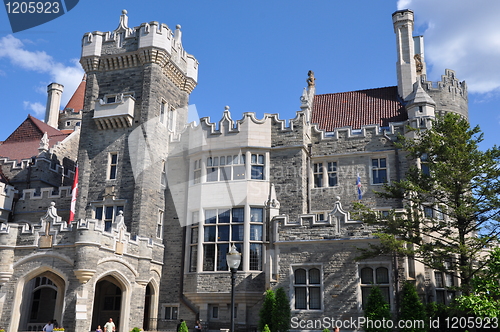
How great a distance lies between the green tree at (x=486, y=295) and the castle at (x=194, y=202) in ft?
8.81

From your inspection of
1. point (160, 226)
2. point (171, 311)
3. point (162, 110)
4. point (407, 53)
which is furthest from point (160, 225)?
point (407, 53)

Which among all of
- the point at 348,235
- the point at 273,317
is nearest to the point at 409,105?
the point at 348,235

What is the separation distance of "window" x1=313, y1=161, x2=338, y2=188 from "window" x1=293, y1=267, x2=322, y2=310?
620 cm

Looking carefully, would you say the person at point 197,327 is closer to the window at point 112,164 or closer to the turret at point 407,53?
the window at point 112,164

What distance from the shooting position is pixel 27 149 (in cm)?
3638

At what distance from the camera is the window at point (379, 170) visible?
25.2 m

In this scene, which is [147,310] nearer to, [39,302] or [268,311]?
[39,302]

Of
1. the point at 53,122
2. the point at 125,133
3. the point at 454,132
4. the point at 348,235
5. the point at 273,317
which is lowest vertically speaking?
the point at 273,317

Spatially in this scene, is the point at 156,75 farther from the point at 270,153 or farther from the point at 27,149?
the point at 27,149

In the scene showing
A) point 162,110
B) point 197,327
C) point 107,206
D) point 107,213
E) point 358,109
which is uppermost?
point 358,109

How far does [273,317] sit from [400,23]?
1971cm

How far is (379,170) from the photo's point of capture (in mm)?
25359

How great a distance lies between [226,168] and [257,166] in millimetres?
1592

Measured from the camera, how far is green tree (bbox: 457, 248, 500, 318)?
1620 centimetres
